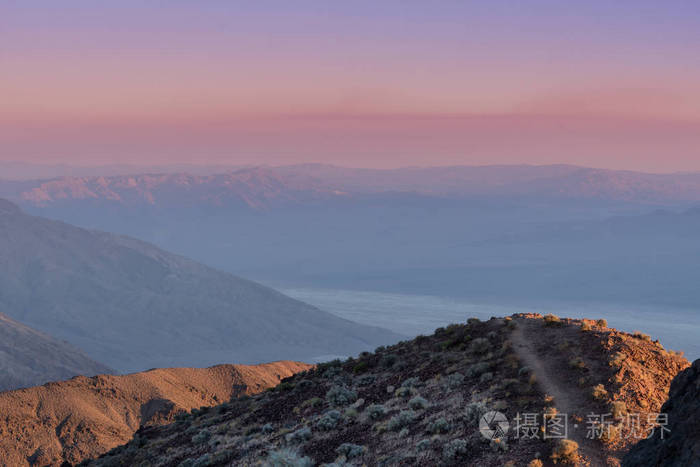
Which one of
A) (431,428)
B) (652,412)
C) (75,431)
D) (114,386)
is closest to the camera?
(652,412)

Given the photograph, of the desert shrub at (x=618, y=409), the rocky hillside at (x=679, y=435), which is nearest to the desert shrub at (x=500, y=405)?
the desert shrub at (x=618, y=409)

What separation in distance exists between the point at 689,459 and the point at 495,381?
10.7 metres

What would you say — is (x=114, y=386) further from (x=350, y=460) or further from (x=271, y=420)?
(x=350, y=460)

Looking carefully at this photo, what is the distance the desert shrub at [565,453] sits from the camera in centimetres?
1644

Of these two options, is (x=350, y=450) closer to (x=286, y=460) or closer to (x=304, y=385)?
(x=286, y=460)

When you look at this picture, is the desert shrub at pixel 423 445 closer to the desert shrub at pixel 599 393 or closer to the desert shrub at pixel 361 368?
the desert shrub at pixel 599 393

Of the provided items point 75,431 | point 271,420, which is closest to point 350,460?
point 271,420

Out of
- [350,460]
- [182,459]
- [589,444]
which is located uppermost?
[589,444]

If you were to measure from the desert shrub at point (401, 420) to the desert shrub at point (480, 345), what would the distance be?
5.76 metres

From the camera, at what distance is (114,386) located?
245 feet

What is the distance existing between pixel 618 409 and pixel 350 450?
7770mm

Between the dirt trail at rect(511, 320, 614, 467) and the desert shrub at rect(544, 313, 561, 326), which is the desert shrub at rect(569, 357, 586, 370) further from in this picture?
the desert shrub at rect(544, 313, 561, 326)

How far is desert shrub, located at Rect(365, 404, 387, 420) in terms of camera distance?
23891mm

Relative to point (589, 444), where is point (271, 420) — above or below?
below
